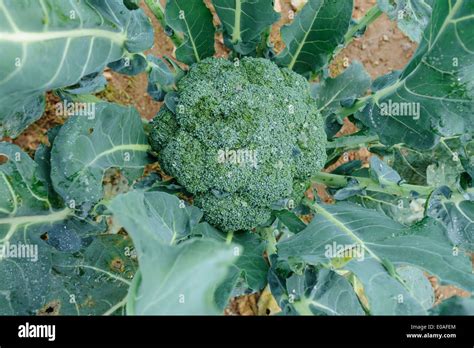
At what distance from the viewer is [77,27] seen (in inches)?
49.0

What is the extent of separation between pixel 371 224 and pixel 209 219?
48cm

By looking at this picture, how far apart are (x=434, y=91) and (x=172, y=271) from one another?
0.85 meters

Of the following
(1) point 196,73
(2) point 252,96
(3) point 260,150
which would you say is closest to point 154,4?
(1) point 196,73

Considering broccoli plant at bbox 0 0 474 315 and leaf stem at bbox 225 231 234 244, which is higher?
broccoli plant at bbox 0 0 474 315

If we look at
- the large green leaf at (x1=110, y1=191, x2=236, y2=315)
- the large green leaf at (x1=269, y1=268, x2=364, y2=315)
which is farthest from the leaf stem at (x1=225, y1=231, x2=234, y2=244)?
the large green leaf at (x1=110, y1=191, x2=236, y2=315)

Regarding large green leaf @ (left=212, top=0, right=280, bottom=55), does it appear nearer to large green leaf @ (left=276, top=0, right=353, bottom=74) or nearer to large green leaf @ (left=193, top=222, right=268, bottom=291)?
large green leaf @ (left=276, top=0, right=353, bottom=74)

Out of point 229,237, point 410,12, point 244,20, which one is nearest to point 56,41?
point 244,20

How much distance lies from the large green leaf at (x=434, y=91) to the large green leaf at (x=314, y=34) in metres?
0.22

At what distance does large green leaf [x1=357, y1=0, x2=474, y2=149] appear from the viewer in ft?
4.05

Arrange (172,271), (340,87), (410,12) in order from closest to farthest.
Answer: (172,271)
(410,12)
(340,87)

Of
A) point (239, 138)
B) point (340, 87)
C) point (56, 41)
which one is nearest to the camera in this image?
point (56, 41)

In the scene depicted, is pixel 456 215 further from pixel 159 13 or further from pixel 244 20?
pixel 159 13

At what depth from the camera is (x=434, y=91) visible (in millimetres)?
1396

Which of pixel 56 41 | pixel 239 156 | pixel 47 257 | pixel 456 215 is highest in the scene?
pixel 56 41
